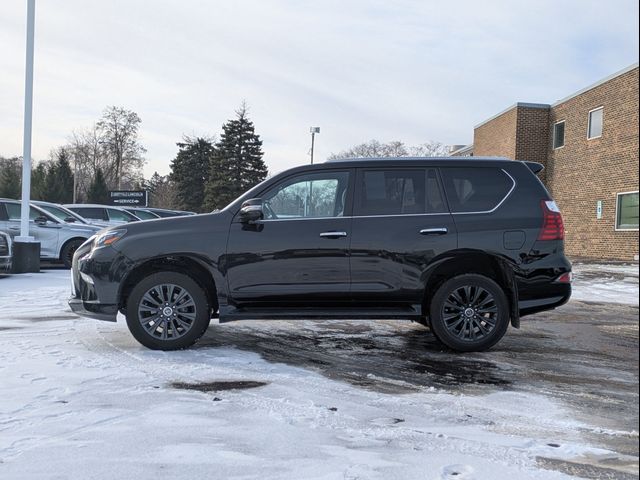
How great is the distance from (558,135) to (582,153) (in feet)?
9.27

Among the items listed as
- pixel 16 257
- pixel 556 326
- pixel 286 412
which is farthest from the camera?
pixel 16 257

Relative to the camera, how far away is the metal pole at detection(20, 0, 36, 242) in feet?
42.0

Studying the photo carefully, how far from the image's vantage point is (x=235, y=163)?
57.5 m

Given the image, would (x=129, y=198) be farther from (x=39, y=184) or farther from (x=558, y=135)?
(x=39, y=184)

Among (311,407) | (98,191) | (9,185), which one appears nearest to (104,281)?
(311,407)

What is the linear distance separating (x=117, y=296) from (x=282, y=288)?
1624 millimetres

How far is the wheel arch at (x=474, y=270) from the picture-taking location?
5.55 metres

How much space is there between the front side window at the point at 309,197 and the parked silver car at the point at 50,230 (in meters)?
9.50

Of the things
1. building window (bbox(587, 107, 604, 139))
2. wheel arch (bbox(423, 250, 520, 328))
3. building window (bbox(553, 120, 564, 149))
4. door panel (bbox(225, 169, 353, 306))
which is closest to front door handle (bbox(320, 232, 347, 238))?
door panel (bbox(225, 169, 353, 306))

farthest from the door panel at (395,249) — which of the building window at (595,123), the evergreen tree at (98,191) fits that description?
the evergreen tree at (98,191)

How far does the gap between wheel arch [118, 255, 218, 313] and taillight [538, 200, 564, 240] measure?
3308 mm

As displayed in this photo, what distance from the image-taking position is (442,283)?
5641mm

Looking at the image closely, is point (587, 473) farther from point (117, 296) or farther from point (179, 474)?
point (117, 296)

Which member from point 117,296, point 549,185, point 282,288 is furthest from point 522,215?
point 549,185
